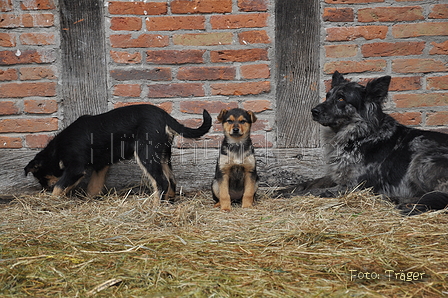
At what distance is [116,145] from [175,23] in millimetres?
1417

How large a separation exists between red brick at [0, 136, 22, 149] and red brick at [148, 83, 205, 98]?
1.47m

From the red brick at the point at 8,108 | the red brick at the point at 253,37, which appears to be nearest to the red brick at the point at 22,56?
the red brick at the point at 8,108

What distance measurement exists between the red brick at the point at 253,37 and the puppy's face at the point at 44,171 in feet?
7.37

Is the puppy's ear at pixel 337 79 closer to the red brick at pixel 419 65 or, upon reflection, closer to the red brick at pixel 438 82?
the red brick at pixel 419 65

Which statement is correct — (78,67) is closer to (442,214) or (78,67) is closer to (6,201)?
(6,201)

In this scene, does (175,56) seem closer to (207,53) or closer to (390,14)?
(207,53)

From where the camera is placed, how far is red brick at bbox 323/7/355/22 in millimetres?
4246

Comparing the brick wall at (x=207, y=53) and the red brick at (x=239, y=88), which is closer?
the brick wall at (x=207, y=53)

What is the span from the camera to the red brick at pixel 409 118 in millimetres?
4297

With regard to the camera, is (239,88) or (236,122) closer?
(236,122)

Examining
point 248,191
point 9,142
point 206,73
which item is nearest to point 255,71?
point 206,73

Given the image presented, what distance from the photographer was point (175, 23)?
4273 mm

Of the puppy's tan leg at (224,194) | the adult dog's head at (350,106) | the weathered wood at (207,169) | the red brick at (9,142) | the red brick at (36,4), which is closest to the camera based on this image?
the puppy's tan leg at (224,194)

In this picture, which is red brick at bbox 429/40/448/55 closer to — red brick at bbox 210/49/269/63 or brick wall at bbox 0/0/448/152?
brick wall at bbox 0/0/448/152
